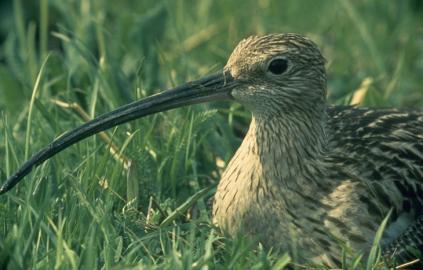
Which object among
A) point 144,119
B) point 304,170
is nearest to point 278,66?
point 304,170

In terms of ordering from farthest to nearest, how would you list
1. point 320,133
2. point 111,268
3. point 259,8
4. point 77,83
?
point 259,8 → point 77,83 → point 320,133 → point 111,268

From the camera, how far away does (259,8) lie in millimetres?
9414

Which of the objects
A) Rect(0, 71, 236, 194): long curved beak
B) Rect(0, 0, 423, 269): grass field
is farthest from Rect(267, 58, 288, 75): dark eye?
Rect(0, 0, 423, 269): grass field

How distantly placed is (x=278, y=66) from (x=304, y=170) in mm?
584

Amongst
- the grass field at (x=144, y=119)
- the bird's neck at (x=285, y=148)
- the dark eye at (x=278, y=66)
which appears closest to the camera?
the grass field at (x=144, y=119)

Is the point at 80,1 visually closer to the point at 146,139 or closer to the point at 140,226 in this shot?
the point at 146,139

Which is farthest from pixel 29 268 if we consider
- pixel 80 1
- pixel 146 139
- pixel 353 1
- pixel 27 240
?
pixel 353 1

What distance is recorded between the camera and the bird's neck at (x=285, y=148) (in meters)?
5.93

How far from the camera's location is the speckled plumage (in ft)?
18.8

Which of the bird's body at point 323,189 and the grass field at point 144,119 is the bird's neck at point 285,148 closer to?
the bird's body at point 323,189

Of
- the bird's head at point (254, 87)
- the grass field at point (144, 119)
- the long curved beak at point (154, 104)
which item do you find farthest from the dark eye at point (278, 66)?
the grass field at point (144, 119)

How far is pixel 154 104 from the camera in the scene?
5809 mm

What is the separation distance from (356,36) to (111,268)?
4699 mm

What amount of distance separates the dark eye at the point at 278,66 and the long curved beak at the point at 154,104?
8.4 inches
